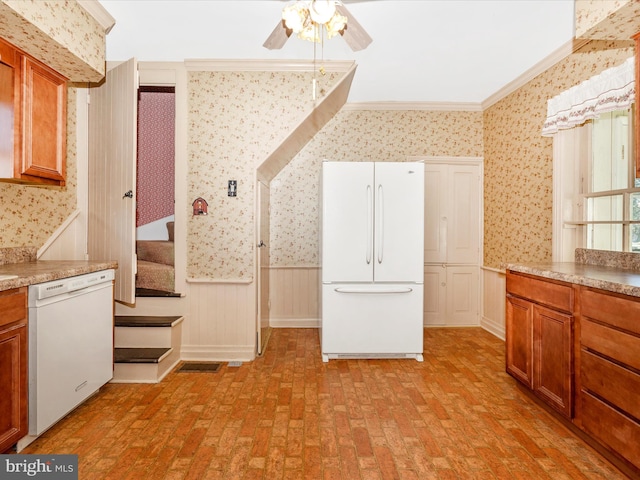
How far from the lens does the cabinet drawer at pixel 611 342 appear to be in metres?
1.70

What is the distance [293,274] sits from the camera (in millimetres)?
4582

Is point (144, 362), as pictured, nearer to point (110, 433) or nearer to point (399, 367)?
point (110, 433)

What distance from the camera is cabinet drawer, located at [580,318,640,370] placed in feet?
5.58

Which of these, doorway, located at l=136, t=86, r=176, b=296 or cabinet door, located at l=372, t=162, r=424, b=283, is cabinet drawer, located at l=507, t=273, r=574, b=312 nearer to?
cabinet door, located at l=372, t=162, r=424, b=283

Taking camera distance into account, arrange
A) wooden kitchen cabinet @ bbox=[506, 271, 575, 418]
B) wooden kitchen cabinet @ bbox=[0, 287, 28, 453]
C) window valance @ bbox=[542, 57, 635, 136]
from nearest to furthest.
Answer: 1. wooden kitchen cabinet @ bbox=[0, 287, 28, 453]
2. wooden kitchen cabinet @ bbox=[506, 271, 575, 418]
3. window valance @ bbox=[542, 57, 635, 136]

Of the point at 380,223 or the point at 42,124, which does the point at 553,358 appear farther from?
the point at 42,124

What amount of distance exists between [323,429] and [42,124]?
2.58m

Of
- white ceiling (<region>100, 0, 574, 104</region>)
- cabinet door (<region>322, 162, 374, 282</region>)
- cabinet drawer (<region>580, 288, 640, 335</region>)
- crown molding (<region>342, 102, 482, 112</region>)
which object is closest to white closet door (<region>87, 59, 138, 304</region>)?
white ceiling (<region>100, 0, 574, 104</region>)

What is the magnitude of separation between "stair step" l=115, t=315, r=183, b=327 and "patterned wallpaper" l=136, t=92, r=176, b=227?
183 centimetres

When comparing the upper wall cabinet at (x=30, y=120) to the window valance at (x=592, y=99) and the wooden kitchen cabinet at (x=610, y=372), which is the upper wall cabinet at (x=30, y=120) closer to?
the wooden kitchen cabinet at (x=610, y=372)

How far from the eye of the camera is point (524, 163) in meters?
3.73

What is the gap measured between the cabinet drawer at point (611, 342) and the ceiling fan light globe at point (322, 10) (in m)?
2.03

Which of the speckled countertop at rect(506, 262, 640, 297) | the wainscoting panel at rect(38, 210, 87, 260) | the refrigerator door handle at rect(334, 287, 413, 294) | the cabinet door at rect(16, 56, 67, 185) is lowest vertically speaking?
the refrigerator door handle at rect(334, 287, 413, 294)

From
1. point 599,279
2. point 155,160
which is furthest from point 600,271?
point 155,160
